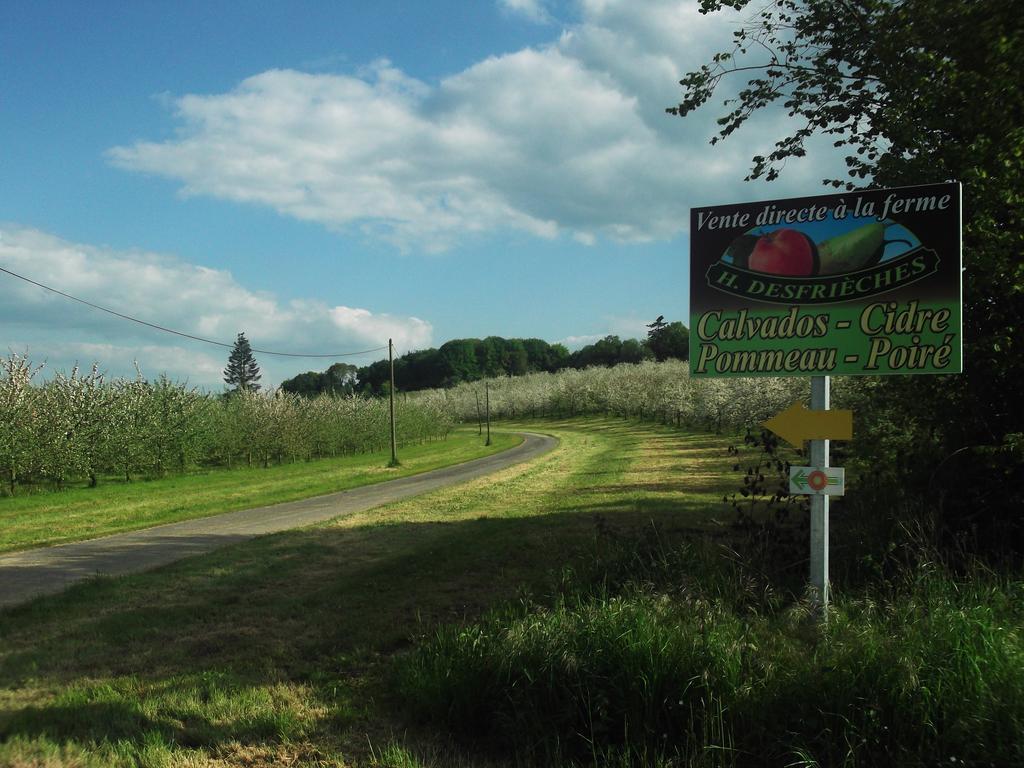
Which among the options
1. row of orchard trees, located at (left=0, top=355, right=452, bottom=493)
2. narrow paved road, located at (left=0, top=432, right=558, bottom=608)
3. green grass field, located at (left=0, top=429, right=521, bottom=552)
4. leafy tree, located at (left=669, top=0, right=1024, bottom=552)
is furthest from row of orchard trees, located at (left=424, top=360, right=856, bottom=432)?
row of orchard trees, located at (left=0, top=355, right=452, bottom=493)

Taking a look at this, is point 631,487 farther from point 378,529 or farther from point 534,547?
point 534,547

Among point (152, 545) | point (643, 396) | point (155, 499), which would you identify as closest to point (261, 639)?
point (152, 545)

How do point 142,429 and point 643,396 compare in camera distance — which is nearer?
point 142,429

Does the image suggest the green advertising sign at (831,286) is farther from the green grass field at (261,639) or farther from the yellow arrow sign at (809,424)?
the green grass field at (261,639)

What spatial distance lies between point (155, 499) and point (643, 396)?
55.1 meters

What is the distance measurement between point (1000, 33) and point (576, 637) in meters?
6.26

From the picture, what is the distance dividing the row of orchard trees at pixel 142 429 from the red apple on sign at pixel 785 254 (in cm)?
2479

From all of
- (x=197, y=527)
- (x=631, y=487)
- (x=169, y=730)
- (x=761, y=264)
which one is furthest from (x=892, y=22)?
(x=197, y=527)

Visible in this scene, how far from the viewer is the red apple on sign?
6.07m

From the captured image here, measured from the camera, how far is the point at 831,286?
19.6 feet

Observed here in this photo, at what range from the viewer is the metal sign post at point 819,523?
550 cm

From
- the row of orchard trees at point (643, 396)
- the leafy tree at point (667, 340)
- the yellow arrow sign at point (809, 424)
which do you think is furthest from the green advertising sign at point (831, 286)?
the leafy tree at point (667, 340)

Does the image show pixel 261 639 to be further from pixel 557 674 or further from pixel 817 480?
pixel 817 480

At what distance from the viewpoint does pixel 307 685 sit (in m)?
5.39
